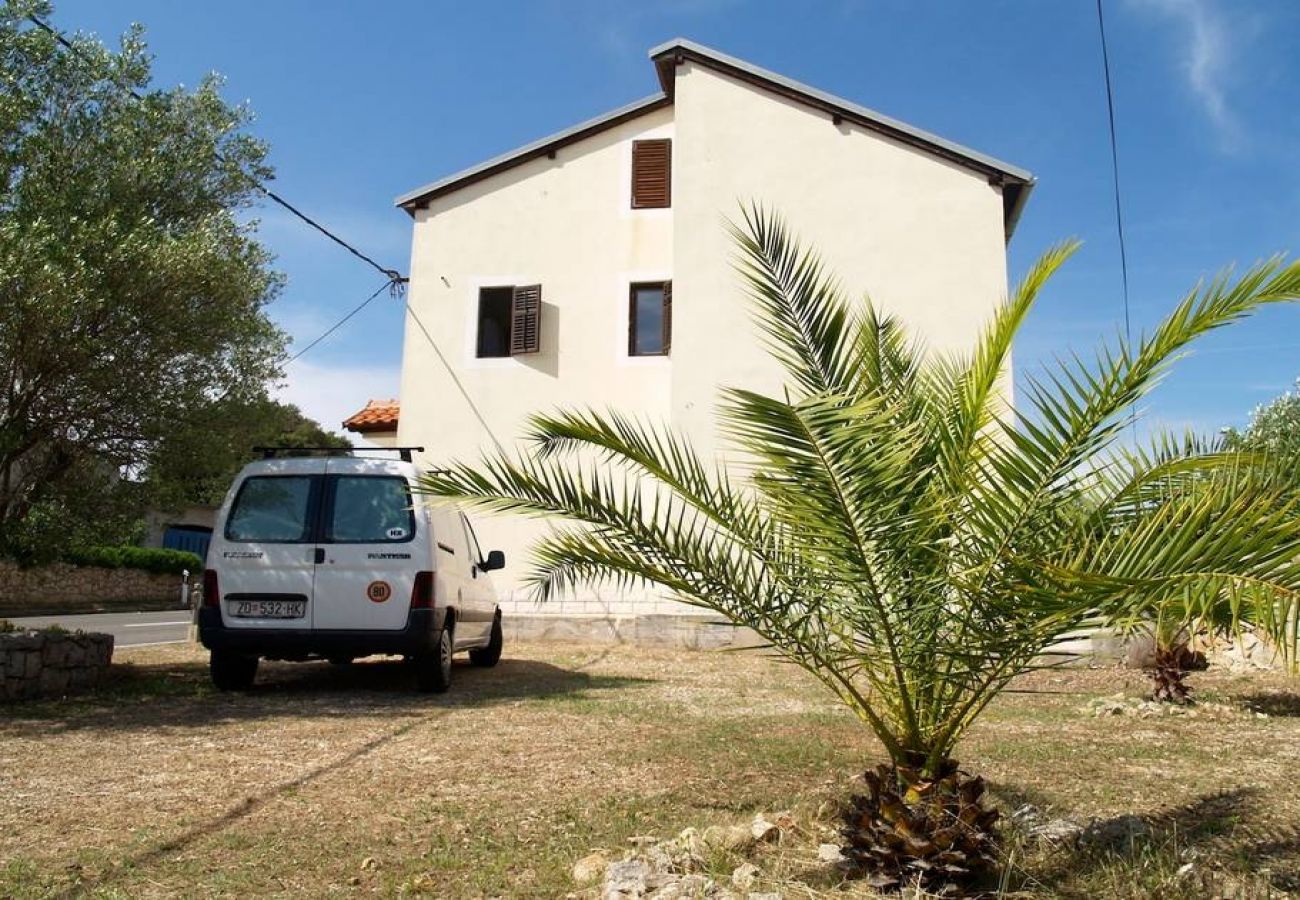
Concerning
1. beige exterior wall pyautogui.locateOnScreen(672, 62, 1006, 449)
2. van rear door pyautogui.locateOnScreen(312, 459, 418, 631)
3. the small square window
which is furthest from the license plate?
the small square window

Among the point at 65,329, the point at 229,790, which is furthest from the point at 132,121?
the point at 229,790

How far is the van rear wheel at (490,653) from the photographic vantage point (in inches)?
432

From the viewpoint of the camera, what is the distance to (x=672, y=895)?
327 cm

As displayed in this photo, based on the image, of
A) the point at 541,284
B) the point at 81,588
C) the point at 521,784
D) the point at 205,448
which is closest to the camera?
the point at 521,784

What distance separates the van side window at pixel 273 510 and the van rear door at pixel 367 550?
18 centimetres

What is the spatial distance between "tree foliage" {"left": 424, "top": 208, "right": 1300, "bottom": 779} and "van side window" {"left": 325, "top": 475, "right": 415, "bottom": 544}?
357cm

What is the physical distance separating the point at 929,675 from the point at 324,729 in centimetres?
452

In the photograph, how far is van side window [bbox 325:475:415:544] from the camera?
25.2 feet

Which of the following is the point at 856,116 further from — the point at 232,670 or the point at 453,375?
the point at 232,670

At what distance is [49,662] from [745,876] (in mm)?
6706

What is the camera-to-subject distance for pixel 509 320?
16500 millimetres

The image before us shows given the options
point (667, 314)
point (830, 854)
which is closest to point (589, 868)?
point (830, 854)

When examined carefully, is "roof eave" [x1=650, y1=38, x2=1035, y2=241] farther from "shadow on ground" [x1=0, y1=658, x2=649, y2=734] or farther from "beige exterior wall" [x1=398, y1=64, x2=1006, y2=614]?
"shadow on ground" [x1=0, y1=658, x2=649, y2=734]

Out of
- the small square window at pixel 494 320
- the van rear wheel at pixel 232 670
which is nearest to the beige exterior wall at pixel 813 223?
the small square window at pixel 494 320
